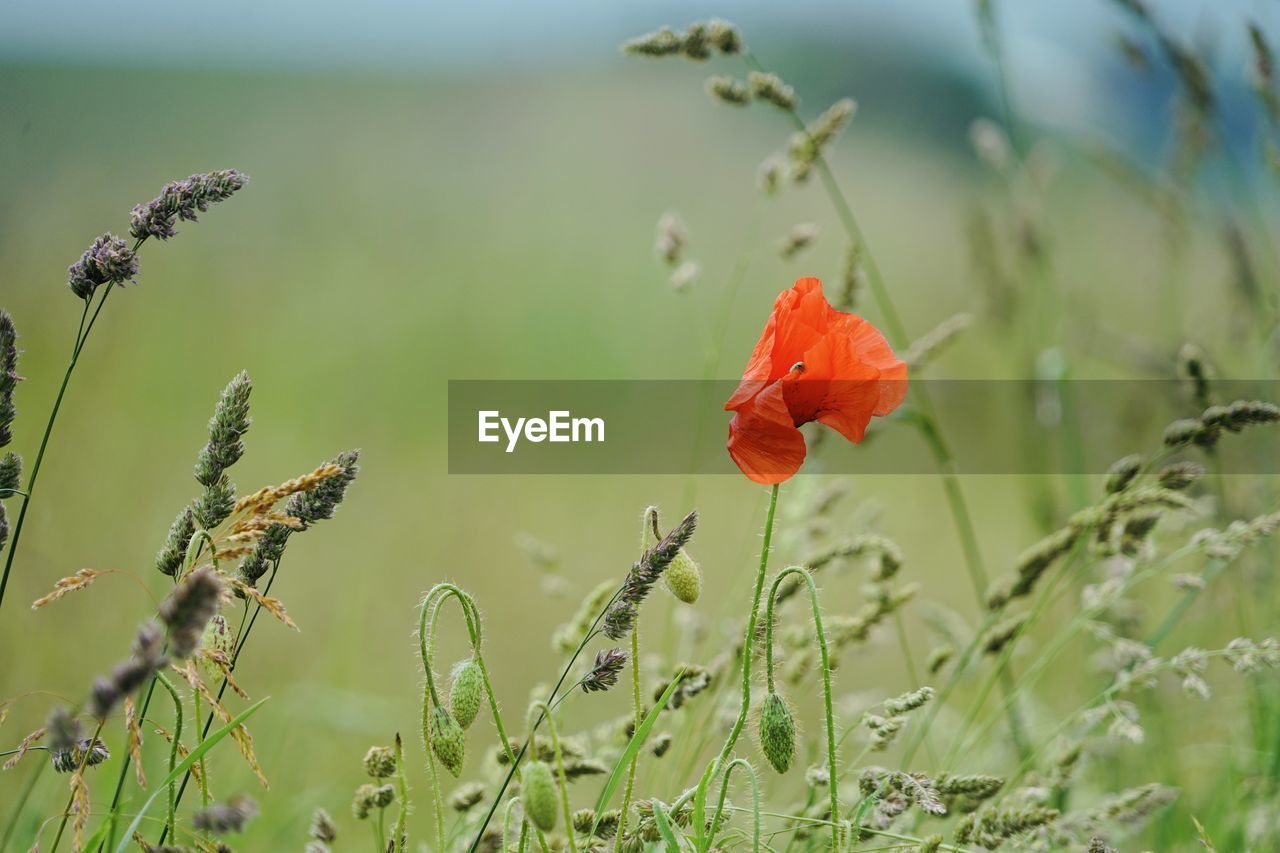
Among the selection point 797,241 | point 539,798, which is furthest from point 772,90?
point 539,798

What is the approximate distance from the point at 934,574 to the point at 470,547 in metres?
1.30

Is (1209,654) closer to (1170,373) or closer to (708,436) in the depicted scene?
(1170,373)

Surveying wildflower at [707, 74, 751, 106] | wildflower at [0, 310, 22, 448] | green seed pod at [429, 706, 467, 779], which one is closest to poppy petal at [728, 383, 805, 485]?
green seed pod at [429, 706, 467, 779]

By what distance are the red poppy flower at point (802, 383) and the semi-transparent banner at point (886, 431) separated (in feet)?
3.21

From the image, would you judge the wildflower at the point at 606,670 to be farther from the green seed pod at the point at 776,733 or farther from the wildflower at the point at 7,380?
the wildflower at the point at 7,380

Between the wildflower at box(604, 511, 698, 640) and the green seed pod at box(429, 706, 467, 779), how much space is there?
12 centimetres

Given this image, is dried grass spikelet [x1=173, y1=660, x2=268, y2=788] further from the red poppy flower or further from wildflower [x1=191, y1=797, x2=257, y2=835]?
the red poppy flower

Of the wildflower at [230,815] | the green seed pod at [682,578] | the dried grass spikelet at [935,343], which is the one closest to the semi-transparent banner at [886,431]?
the dried grass spikelet at [935,343]

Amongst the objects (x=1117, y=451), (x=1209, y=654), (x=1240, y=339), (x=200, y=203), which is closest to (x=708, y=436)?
(x=1117, y=451)

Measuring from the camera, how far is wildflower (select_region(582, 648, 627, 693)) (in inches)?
29.6

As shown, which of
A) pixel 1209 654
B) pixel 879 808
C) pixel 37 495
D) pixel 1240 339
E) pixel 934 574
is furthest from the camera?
pixel 934 574

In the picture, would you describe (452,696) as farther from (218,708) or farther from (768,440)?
(768,440)

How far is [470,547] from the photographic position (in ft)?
9.55

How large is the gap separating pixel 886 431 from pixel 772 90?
1.22 meters
